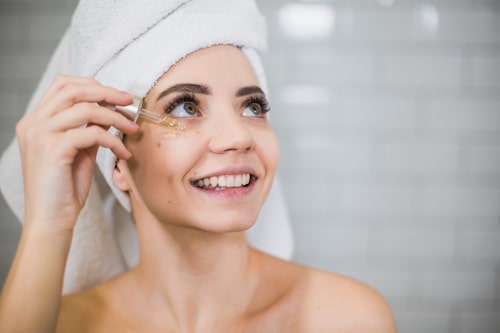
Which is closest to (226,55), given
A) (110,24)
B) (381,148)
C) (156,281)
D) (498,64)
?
(110,24)

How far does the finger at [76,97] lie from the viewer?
0.91 meters

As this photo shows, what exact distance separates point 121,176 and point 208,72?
33 cm

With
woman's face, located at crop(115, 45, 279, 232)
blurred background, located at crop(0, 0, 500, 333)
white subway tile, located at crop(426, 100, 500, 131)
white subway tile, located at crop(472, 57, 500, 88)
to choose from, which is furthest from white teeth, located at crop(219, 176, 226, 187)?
white subway tile, located at crop(472, 57, 500, 88)

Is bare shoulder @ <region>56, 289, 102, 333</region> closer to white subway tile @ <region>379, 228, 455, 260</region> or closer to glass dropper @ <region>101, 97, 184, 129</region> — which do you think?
glass dropper @ <region>101, 97, 184, 129</region>

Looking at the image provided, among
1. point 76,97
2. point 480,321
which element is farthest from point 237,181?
point 480,321

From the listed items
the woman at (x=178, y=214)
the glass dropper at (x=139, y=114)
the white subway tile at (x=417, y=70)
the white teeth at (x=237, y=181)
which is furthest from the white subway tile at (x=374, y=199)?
the glass dropper at (x=139, y=114)

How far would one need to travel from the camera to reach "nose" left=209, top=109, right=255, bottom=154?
96 centimetres

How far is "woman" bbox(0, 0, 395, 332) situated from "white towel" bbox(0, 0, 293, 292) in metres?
0.03

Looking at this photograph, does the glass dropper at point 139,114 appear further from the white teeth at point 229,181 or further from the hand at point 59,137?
the white teeth at point 229,181

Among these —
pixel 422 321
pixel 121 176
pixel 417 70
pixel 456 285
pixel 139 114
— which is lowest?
pixel 422 321

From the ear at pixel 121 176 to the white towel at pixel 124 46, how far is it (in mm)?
14

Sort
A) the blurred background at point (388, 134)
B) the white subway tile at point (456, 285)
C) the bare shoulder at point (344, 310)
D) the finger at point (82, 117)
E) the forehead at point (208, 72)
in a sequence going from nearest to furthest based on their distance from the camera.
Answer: the finger at point (82, 117) → the forehead at point (208, 72) → the bare shoulder at point (344, 310) → the blurred background at point (388, 134) → the white subway tile at point (456, 285)

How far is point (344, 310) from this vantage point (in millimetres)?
1128

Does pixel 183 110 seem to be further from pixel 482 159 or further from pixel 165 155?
pixel 482 159
